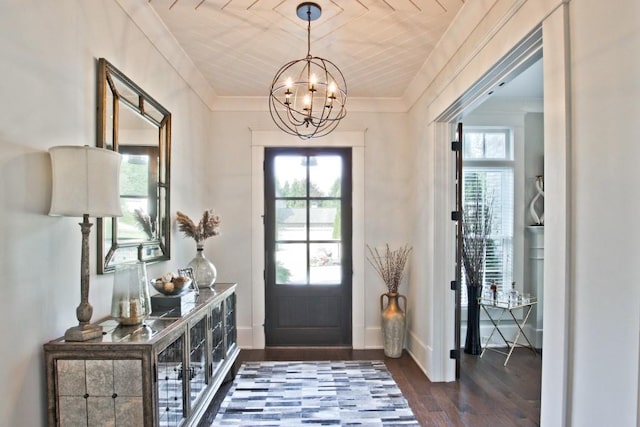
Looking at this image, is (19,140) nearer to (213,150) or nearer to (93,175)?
(93,175)

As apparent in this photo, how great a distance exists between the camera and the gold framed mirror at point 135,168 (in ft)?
6.66

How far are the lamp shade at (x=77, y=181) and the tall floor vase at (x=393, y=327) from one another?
3092mm

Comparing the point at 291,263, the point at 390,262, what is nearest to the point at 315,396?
the point at 291,263

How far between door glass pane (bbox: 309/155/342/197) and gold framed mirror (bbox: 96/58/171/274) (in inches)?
69.7

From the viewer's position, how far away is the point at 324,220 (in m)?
4.34

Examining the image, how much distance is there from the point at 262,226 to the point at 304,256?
59cm

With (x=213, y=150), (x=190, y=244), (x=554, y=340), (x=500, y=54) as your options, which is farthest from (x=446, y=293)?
(x=213, y=150)

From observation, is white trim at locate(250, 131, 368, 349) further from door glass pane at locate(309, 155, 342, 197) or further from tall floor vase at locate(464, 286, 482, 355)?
tall floor vase at locate(464, 286, 482, 355)

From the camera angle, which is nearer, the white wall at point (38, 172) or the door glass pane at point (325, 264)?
the white wall at point (38, 172)

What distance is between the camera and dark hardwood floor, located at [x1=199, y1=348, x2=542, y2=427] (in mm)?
2773

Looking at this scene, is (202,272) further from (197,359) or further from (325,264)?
(325,264)

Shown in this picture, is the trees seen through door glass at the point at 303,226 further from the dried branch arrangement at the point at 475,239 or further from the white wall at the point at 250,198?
the dried branch arrangement at the point at 475,239

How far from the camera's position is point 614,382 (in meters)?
1.34

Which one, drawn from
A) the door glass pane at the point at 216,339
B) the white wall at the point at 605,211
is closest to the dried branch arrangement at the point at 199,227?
the door glass pane at the point at 216,339
